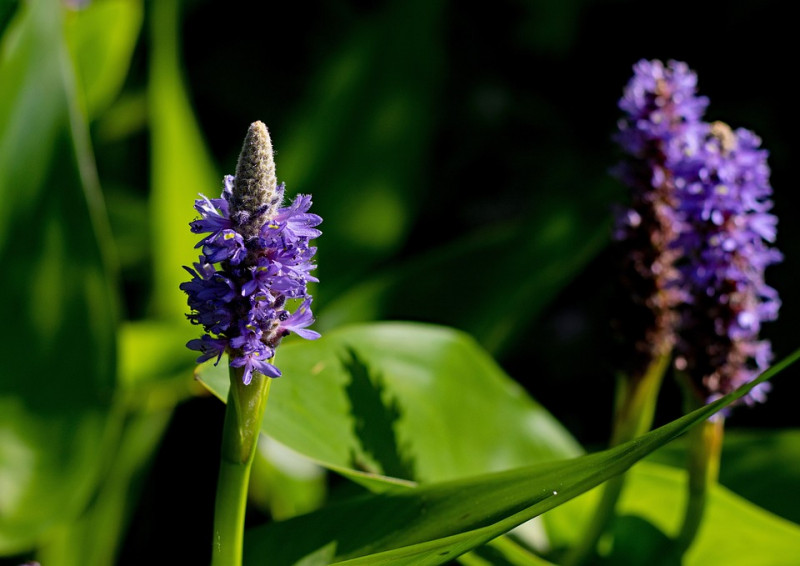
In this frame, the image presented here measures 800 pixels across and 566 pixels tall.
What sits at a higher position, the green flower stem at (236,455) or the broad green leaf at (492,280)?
the broad green leaf at (492,280)

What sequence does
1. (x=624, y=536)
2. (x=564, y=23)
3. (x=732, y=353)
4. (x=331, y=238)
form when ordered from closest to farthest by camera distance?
(x=732, y=353) → (x=624, y=536) → (x=331, y=238) → (x=564, y=23)

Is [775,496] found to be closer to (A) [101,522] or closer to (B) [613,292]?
(B) [613,292]

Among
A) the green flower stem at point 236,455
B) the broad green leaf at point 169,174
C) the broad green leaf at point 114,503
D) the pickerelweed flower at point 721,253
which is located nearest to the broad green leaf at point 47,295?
the broad green leaf at point 114,503

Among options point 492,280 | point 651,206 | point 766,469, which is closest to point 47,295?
point 492,280

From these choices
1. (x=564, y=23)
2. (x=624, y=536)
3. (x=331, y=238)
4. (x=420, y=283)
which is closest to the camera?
(x=624, y=536)

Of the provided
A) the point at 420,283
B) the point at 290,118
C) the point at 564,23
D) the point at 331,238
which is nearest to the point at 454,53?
the point at 564,23

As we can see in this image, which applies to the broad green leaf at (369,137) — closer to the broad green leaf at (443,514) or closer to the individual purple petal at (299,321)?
the broad green leaf at (443,514)

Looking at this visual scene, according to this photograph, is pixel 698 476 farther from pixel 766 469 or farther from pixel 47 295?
pixel 47 295
